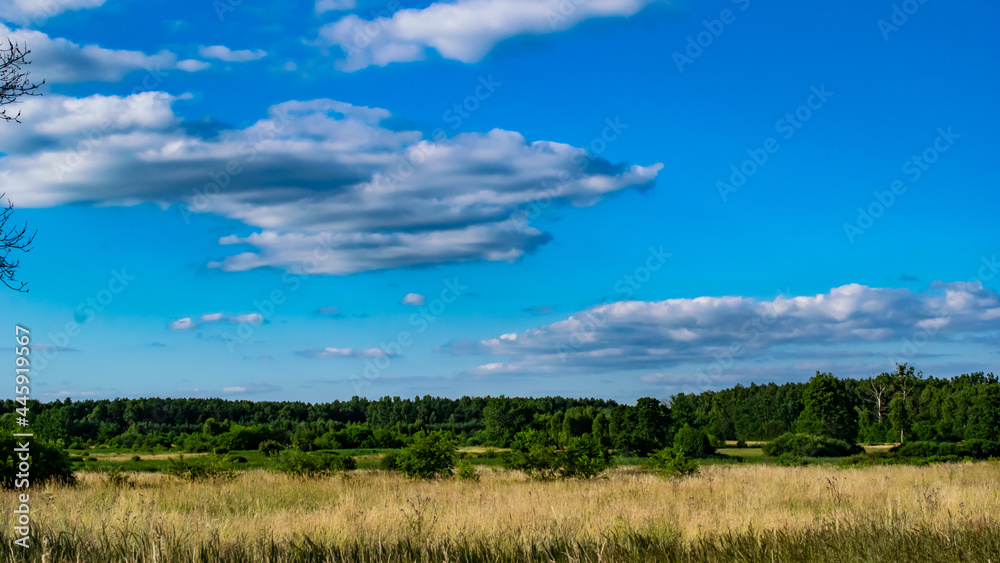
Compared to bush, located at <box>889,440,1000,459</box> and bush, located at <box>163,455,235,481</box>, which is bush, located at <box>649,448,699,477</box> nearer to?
bush, located at <box>163,455,235,481</box>

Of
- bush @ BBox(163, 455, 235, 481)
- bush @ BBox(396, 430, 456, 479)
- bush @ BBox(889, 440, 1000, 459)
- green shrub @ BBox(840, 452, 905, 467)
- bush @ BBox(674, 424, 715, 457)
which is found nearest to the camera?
bush @ BBox(163, 455, 235, 481)

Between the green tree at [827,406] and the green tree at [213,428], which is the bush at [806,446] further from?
the green tree at [213,428]

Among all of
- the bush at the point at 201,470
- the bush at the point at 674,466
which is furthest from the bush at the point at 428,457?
the bush at the point at 674,466

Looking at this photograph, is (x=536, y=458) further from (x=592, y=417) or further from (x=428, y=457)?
(x=592, y=417)

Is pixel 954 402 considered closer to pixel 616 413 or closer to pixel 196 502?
pixel 616 413

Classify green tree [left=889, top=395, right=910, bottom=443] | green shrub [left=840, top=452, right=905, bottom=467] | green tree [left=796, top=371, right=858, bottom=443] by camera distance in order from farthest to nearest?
green tree [left=889, top=395, right=910, bottom=443] → green tree [left=796, top=371, right=858, bottom=443] → green shrub [left=840, top=452, right=905, bottom=467]

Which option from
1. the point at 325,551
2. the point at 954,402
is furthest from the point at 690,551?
the point at 954,402

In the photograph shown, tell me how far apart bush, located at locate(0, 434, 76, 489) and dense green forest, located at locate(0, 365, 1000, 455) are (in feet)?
132

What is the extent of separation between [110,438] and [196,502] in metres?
109

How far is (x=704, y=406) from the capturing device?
139875 mm

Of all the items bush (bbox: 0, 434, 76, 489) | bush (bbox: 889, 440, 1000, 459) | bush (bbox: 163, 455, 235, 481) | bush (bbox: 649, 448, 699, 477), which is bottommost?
bush (bbox: 889, 440, 1000, 459)

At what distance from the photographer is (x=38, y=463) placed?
20.0m

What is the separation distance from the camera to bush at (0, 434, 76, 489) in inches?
760

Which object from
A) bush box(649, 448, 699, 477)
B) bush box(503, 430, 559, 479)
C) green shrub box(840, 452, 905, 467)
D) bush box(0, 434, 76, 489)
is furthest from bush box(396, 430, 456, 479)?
green shrub box(840, 452, 905, 467)
